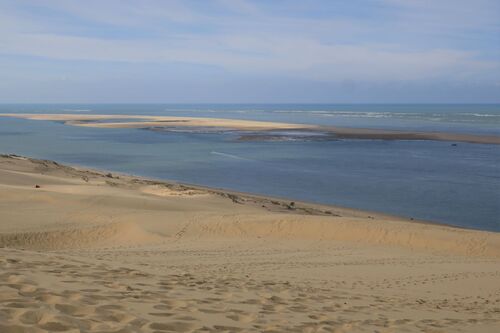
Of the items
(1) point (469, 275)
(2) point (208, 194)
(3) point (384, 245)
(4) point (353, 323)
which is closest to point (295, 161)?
(2) point (208, 194)

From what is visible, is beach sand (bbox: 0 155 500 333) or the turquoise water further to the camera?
the turquoise water

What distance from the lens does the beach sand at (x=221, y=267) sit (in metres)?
5.17

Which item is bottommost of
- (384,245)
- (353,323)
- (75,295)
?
(384,245)

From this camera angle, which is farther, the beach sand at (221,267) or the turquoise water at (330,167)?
the turquoise water at (330,167)

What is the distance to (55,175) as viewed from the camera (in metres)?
24.2

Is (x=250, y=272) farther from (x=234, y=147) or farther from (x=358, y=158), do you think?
(x=234, y=147)

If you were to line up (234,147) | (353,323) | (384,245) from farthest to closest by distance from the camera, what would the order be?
(234,147), (384,245), (353,323)

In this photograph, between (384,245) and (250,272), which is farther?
(384,245)

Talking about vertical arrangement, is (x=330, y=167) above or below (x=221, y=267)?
above

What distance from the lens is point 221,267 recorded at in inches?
375

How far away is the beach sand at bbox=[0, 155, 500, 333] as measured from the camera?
204 inches

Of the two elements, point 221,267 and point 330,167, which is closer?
point 221,267

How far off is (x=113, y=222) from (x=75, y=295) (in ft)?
30.3

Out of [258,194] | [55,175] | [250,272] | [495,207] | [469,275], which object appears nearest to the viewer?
[250,272]
